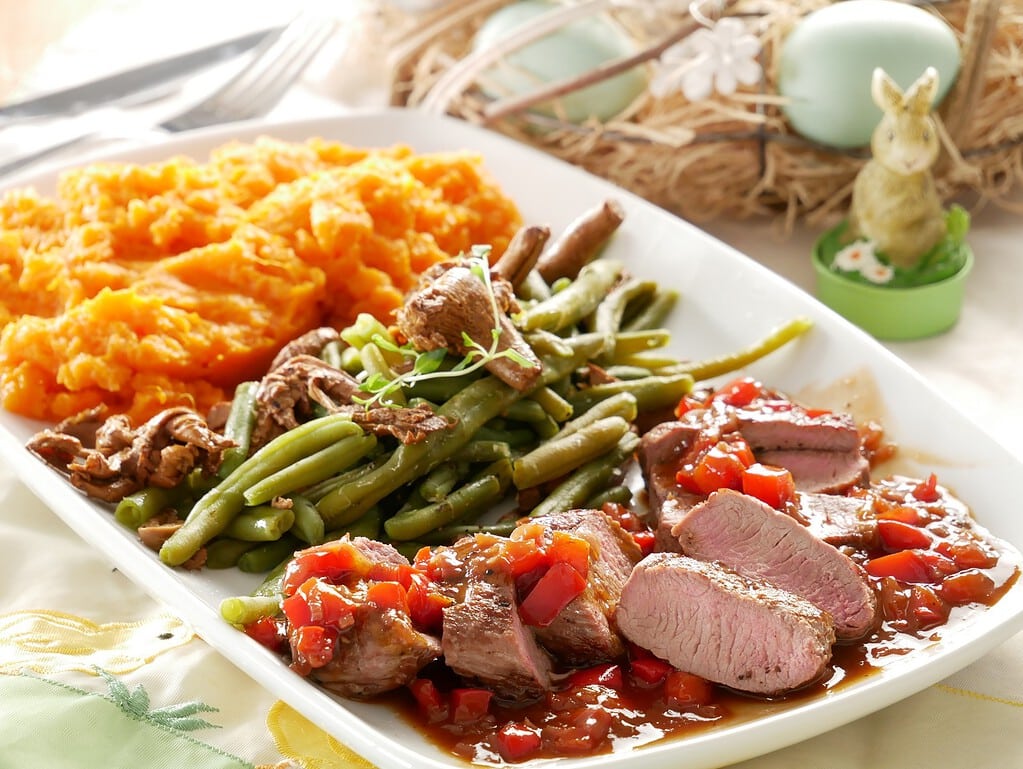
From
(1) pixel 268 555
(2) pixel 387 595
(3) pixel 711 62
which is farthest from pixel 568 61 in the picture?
(2) pixel 387 595

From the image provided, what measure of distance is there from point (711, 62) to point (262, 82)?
2.81 meters

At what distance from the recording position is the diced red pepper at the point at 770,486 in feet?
13.5

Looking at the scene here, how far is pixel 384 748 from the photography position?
10.4 feet

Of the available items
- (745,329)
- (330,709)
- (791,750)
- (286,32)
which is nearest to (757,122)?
(745,329)

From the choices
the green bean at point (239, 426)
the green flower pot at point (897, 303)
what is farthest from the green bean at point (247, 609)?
the green flower pot at point (897, 303)

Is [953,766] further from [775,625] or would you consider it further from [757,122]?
[757,122]

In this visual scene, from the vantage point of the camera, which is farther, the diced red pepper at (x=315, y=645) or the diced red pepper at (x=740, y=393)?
the diced red pepper at (x=740, y=393)

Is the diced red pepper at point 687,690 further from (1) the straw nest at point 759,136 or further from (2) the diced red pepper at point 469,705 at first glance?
(1) the straw nest at point 759,136

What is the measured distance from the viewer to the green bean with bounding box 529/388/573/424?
15.1 ft

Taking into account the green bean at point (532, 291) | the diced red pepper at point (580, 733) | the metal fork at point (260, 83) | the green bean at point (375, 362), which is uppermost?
the metal fork at point (260, 83)

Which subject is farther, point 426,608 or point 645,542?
point 645,542

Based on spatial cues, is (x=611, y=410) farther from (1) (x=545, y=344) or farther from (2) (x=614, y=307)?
(2) (x=614, y=307)

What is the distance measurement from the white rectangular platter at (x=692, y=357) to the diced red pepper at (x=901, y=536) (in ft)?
0.92

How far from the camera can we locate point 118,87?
7160mm
